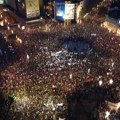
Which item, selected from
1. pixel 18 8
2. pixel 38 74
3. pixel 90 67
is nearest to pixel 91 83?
pixel 90 67

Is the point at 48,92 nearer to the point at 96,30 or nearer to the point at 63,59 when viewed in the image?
the point at 63,59

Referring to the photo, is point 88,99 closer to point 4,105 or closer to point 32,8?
point 4,105

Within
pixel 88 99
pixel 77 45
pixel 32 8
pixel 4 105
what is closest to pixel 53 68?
pixel 88 99

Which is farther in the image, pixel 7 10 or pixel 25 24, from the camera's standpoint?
pixel 7 10

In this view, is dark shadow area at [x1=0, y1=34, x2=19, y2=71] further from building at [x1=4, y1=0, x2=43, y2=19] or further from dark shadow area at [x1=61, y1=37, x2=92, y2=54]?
building at [x1=4, y1=0, x2=43, y2=19]

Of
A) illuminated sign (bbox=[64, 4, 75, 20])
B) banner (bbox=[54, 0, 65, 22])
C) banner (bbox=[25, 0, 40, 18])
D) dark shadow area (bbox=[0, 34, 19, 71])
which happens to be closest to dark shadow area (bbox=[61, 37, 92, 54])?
dark shadow area (bbox=[0, 34, 19, 71])

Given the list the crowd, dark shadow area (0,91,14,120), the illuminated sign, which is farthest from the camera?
A: the illuminated sign

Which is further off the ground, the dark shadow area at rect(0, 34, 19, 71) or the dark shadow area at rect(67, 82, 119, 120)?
the dark shadow area at rect(0, 34, 19, 71)
